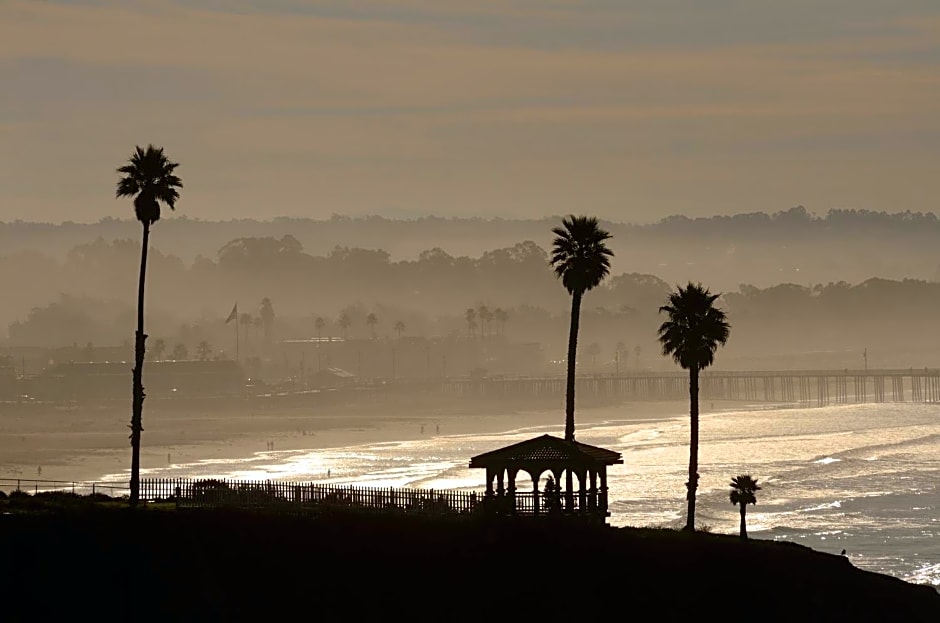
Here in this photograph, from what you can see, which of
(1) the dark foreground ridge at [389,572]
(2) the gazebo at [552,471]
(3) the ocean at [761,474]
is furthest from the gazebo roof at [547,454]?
(3) the ocean at [761,474]

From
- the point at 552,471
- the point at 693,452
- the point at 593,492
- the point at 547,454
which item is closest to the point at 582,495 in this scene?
the point at 593,492

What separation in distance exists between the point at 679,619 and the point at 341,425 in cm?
15198

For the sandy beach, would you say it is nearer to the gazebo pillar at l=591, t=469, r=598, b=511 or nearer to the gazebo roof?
the gazebo roof

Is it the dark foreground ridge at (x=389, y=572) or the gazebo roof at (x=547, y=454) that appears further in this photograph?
the gazebo roof at (x=547, y=454)

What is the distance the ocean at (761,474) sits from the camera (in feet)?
293

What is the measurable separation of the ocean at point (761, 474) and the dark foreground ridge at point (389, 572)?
21551mm

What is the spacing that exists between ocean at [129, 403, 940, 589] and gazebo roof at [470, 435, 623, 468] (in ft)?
67.5

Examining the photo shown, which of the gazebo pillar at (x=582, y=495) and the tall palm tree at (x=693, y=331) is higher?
the tall palm tree at (x=693, y=331)

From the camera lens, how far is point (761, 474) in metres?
124

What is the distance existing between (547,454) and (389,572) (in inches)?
257

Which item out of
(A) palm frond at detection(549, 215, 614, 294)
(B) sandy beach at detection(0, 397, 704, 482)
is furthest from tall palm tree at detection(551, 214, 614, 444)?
(B) sandy beach at detection(0, 397, 704, 482)

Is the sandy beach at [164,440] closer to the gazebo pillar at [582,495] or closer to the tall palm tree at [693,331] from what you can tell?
the tall palm tree at [693,331]

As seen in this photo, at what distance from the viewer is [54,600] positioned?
1844 inches

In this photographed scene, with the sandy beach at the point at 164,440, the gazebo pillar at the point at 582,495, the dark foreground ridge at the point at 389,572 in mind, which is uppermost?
the sandy beach at the point at 164,440
